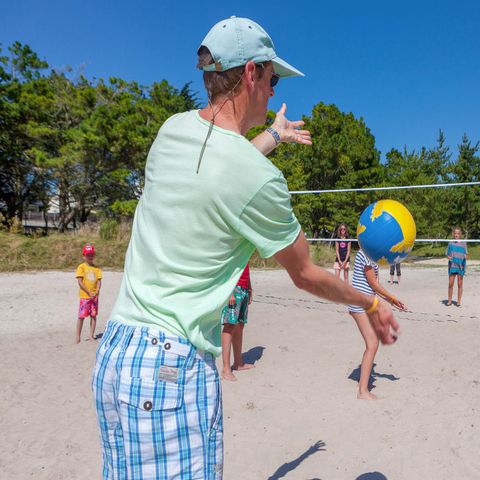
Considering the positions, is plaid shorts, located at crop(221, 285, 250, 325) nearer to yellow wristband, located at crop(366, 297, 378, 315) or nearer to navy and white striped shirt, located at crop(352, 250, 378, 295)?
navy and white striped shirt, located at crop(352, 250, 378, 295)

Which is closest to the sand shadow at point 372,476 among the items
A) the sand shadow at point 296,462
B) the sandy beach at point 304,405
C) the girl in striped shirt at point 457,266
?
the sandy beach at point 304,405

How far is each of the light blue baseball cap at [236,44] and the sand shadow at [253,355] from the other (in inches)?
191

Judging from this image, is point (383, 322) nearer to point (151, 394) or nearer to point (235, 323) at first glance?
point (151, 394)

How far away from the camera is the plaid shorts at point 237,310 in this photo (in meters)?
5.18

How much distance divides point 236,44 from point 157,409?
3.33ft

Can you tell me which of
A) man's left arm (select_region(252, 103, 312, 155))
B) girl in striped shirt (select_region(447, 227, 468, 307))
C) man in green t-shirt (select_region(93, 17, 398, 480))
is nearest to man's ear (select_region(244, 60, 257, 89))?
man in green t-shirt (select_region(93, 17, 398, 480))

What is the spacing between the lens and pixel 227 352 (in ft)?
17.1

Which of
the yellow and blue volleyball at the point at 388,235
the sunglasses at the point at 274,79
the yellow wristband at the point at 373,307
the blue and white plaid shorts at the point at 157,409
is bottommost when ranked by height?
the blue and white plaid shorts at the point at 157,409

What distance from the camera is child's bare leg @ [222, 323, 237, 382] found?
5195 millimetres

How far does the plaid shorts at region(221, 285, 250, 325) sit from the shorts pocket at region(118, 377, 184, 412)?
384 cm

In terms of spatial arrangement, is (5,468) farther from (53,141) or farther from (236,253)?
(53,141)

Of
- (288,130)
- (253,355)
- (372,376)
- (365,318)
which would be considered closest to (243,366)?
(253,355)

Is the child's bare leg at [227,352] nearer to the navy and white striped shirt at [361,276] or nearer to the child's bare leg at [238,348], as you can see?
the child's bare leg at [238,348]

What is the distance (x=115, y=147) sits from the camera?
77.8ft
